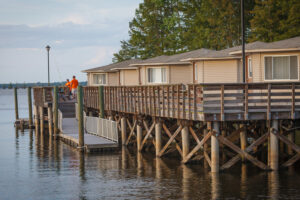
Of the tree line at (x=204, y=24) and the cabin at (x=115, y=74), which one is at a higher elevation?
the tree line at (x=204, y=24)

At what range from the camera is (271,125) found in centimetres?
2317

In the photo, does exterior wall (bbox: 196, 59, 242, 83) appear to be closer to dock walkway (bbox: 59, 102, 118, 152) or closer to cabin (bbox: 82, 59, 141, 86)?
dock walkway (bbox: 59, 102, 118, 152)

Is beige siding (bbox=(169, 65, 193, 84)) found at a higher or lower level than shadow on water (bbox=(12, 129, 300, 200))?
higher

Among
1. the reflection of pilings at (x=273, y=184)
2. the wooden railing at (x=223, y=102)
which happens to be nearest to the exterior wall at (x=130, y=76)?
the wooden railing at (x=223, y=102)

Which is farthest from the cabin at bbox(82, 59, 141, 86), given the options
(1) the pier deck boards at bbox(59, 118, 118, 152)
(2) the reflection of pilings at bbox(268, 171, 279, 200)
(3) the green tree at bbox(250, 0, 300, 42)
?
(2) the reflection of pilings at bbox(268, 171, 279, 200)

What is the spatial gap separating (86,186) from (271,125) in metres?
8.53

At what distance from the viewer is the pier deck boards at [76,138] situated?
31156 mm

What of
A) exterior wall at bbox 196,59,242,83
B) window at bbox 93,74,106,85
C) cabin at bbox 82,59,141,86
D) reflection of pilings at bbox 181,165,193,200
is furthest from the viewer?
window at bbox 93,74,106,85

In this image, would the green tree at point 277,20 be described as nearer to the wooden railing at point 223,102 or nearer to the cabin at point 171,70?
the cabin at point 171,70

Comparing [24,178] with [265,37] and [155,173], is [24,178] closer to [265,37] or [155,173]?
[155,173]

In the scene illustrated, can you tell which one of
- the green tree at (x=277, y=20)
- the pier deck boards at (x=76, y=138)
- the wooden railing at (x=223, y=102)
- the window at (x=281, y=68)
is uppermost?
the green tree at (x=277, y=20)

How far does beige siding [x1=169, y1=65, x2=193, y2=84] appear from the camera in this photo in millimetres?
41428

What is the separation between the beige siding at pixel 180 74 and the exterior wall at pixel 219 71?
3935 millimetres

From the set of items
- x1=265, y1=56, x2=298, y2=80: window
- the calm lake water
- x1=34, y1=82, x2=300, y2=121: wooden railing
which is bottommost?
the calm lake water
